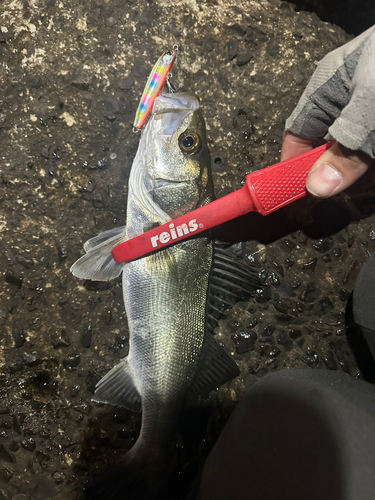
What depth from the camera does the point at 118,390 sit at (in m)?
1.80

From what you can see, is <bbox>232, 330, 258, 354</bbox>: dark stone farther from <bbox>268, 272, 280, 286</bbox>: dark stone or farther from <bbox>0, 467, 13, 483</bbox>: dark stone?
<bbox>0, 467, 13, 483</bbox>: dark stone

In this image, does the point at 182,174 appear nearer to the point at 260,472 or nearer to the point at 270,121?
the point at 270,121

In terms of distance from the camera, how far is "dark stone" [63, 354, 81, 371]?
Answer: 1.94 m

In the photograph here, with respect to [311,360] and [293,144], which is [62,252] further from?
[311,360]

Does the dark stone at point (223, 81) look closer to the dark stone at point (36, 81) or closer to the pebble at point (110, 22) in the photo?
the pebble at point (110, 22)

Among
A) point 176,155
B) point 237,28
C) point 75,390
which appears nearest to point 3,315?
point 75,390

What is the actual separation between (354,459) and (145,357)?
114cm

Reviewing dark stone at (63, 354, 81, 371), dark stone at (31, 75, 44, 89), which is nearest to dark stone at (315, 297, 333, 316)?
dark stone at (63, 354, 81, 371)

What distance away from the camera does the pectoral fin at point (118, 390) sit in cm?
180

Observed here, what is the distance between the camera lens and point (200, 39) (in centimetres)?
200

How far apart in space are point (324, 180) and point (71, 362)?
177cm

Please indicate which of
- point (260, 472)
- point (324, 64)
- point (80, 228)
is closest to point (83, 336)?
point (80, 228)

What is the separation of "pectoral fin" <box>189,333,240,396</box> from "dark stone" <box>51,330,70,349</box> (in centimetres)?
83

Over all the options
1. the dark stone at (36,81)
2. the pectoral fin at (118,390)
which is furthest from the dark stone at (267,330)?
the dark stone at (36,81)
